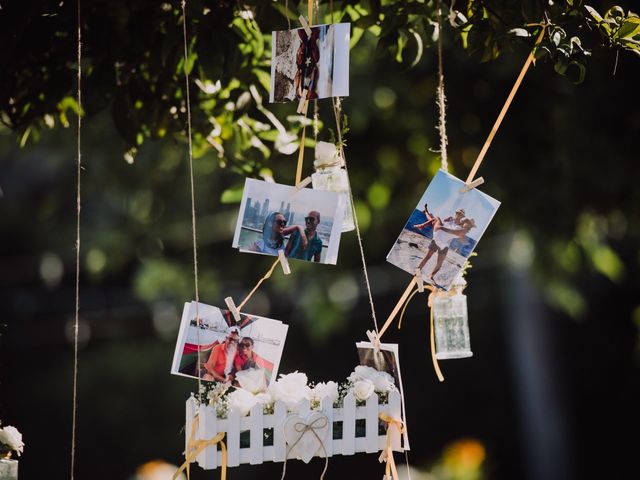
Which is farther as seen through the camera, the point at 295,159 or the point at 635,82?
the point at 635,82

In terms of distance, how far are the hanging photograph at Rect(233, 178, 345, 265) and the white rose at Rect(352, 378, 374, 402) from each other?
260 mm

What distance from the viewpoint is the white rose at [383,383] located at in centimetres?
169

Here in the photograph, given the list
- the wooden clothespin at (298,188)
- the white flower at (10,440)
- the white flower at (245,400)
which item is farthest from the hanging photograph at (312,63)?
the white flower at (10,440)

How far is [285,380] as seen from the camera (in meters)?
1.69

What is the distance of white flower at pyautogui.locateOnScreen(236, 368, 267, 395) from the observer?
65.5 inches

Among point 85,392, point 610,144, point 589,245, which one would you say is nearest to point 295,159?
point 610,144

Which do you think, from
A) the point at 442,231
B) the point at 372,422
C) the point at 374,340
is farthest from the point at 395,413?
the point at 442,231

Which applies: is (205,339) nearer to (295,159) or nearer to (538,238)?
(295,159)

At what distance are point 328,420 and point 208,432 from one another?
24 cm

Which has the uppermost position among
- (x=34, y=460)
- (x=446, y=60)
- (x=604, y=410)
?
(x=446, y=60)

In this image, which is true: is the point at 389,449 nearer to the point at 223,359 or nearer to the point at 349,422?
the point at 349,422

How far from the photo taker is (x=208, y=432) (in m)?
1.61

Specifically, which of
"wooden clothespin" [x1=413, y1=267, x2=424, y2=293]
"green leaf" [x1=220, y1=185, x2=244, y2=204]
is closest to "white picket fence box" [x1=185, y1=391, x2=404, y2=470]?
"wooden clothespin" [x1=413, y1=267, x2=424, y2=293]

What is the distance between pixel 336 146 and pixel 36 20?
708mm
